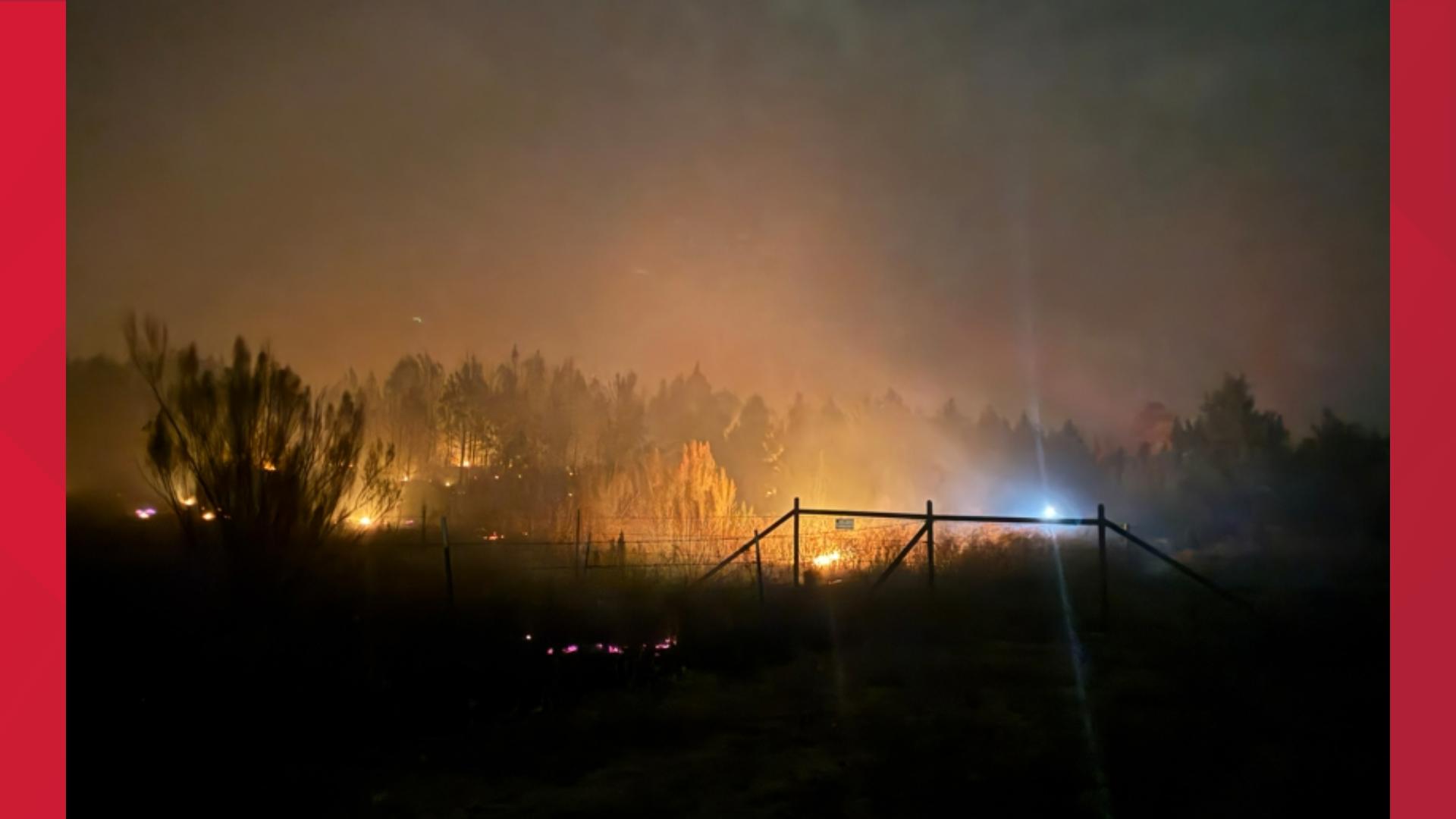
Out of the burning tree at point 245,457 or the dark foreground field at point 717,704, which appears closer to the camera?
the dark foreground field at point 717,704

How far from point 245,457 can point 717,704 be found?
25.6 feet

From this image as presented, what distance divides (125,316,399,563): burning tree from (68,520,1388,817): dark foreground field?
3.17 feet

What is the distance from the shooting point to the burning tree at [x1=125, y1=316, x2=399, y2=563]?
39.7ft

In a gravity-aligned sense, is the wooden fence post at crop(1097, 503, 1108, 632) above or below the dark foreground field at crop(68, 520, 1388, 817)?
above

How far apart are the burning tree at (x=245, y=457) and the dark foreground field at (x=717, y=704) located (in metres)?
0.97

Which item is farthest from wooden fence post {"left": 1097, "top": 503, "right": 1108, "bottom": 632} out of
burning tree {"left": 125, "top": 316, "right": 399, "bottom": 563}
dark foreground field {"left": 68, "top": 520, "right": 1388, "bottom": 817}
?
burning tree {"left": 125, "top": 316, "right": 399, "bottom": 563}

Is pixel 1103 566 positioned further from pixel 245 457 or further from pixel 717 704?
pixel 245 457

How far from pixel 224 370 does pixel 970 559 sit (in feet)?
55.7

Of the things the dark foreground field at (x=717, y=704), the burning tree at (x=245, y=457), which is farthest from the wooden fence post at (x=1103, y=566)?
the burning tree at (x=245, y=457)

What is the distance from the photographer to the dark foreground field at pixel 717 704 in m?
6.79

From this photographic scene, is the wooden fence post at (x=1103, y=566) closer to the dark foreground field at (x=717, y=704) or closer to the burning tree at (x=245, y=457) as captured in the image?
the dark foreground field at (x=717, y=704)

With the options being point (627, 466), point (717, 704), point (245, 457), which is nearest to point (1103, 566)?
point (717, 704)

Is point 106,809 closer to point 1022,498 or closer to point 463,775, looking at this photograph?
point 463,775

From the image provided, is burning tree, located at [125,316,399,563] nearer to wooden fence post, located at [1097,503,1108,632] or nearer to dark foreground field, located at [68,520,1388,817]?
Result: dark foreground field, located at [68,520,1388,817]
